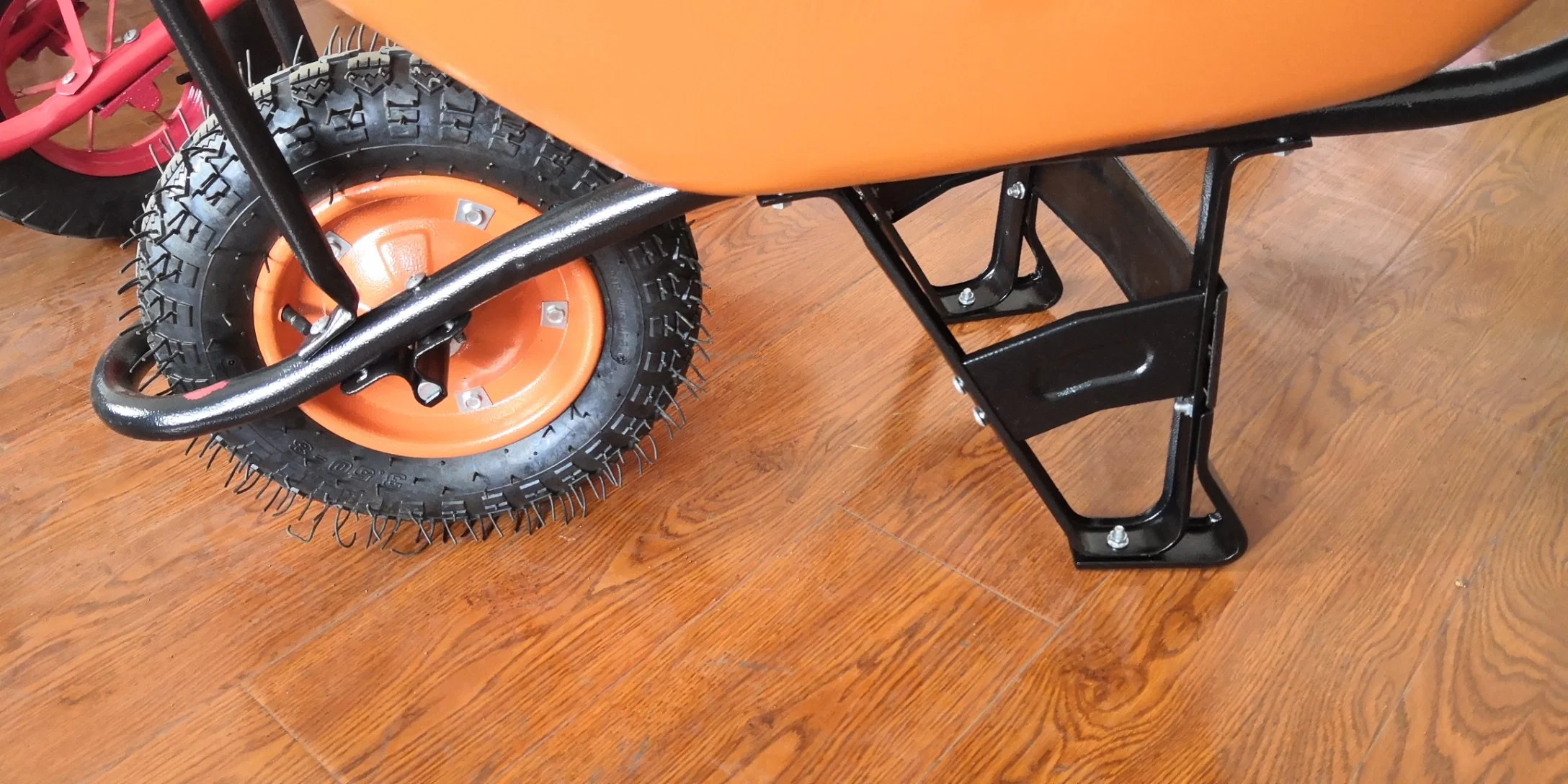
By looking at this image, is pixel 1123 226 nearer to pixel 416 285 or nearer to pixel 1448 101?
pixel 1448 101

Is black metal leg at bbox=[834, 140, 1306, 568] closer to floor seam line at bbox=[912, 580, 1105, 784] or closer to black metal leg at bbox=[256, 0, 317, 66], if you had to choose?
floor seam line at bbox=[912, 580, 1105, 784]

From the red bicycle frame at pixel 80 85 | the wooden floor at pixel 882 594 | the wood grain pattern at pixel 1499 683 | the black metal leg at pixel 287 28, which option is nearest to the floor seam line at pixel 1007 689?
the wooden floor at pixel 882 594

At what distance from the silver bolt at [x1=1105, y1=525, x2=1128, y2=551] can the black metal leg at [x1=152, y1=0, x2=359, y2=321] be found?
71 centimetres

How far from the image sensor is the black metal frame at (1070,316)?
778 mm

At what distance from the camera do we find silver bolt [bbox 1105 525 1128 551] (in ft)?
3.43

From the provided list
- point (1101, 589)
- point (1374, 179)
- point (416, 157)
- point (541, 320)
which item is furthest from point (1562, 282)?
point (416, 157)

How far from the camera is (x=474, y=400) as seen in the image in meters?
1.10

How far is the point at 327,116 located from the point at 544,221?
21 centimetres

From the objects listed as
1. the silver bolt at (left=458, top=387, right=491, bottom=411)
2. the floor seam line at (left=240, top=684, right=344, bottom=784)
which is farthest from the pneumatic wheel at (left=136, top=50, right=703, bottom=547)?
the floor seam line at (left=240, top=684, right=344, bottom=784)

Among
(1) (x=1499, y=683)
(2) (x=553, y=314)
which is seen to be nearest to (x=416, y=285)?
(2) (x=553, y=314)

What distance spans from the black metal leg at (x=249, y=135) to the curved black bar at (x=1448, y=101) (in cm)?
61

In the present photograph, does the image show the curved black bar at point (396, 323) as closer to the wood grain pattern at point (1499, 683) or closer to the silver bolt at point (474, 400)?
the silver bolt at point (474, 400)

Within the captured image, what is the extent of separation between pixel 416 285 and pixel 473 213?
0.31 feet

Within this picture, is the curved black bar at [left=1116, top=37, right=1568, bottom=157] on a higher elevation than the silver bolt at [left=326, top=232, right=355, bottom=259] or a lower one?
lower
